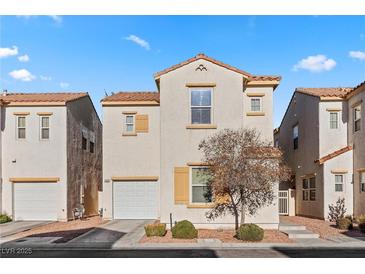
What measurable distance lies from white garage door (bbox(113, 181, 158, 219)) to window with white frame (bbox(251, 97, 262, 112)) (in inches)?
283

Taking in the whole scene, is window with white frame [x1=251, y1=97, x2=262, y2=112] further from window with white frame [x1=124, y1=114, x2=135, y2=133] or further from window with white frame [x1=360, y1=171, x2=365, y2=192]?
window with white frame [x1=124, y1=114, x2=135, y2=133]

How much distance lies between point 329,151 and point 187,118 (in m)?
9.27

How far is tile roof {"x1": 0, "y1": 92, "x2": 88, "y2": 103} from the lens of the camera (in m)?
21.5

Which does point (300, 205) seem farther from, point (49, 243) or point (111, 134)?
point (49, 243)

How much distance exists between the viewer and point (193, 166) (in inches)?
667

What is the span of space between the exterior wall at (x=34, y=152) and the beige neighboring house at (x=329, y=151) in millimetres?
14031

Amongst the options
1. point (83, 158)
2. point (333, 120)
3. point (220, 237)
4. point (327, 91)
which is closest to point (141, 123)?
point (83, 158)

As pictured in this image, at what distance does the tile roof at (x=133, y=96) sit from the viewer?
21.7 meters

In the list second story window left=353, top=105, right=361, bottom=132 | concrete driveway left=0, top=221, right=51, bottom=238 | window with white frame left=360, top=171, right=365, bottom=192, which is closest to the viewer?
concrete driveway left=0, top=221, right=51, bottom=238

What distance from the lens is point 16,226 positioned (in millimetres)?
19031

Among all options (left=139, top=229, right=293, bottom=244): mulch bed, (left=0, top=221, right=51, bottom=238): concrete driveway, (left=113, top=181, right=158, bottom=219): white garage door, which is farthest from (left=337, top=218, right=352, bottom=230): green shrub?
(left=0, top=221, right=51, bottom=238): concrete driveway

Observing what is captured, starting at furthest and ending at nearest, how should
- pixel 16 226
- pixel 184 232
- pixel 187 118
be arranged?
pixel 16 226
pixel 187 118
pixel 184 232

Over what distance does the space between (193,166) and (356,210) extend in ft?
30.9

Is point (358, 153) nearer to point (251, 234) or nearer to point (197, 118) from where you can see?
point (197, 118)
